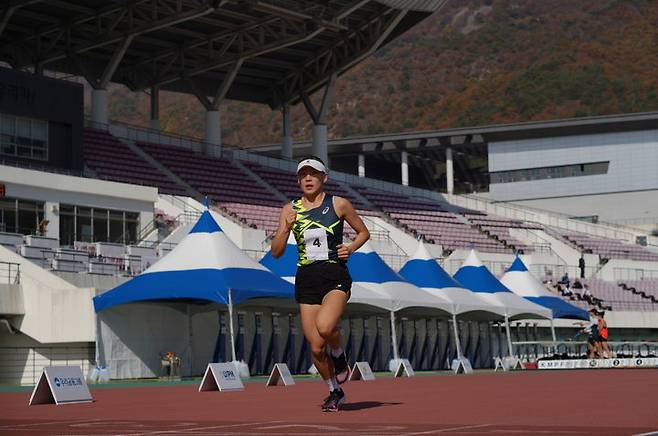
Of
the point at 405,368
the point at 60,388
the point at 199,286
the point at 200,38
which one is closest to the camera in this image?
the point at 60,388

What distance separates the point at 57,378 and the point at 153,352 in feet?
54.0

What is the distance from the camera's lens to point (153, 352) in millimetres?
32406

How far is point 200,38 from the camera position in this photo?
6869 cm

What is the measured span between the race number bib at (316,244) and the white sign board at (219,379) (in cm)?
846

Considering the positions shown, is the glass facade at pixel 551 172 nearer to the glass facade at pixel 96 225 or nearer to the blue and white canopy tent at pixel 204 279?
the glass facade at pixel 96 225

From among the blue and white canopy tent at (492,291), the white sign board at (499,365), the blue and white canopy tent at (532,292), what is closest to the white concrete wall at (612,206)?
the blue and white canopy tent at (532,292)

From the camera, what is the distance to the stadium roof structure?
62.1 m

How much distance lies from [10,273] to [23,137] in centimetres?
1712

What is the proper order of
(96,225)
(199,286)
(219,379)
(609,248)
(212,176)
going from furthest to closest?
(609,248)
(212,176)
(96,225)
(199,286)
(219,379)

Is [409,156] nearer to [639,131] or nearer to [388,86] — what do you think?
[639,131]

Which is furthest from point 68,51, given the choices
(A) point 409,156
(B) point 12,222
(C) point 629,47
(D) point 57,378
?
(C) point 629,47

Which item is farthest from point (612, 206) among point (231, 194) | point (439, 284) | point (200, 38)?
point (439, 284)

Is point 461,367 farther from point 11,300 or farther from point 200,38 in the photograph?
point 200,38

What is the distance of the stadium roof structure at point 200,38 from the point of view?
204 feet
